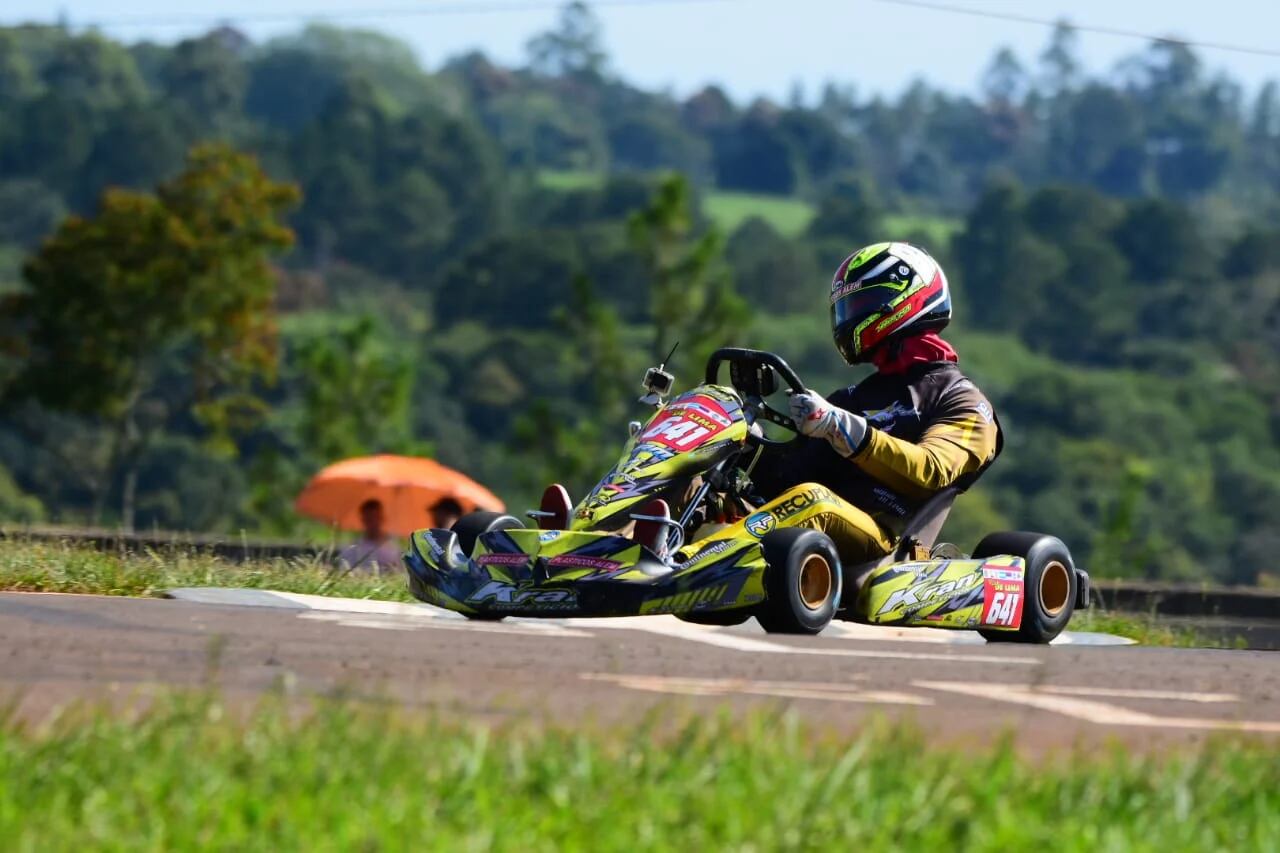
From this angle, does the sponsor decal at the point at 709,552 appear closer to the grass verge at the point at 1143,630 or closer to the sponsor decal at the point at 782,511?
the sponsor decal at the point at 782,511

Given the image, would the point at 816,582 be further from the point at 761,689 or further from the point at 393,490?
the point at 393,490

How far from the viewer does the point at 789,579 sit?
8039mm

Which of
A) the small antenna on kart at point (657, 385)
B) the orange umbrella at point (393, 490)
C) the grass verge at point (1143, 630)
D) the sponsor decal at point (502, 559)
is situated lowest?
the orange umbrella at point (393, 490)

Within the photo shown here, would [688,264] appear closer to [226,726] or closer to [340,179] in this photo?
[226,726]

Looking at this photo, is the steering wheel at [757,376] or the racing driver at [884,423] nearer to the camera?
A: the racing driver at [884,423]

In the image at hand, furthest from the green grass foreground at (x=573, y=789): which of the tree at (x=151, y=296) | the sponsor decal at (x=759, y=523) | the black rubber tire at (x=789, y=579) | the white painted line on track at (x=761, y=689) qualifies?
the tree at (x=151, y=296)

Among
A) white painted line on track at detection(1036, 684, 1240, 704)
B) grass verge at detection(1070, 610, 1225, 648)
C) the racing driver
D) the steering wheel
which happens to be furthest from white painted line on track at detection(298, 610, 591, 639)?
grass verge at detection(1070, 610, 1225, 648)

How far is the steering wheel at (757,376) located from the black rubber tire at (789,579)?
777mm

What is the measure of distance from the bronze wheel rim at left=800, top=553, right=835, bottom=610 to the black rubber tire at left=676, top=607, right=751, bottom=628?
8.3 inches

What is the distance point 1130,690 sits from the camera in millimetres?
6324

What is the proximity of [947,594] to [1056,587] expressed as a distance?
0.66 m

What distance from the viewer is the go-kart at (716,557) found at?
8125 mm

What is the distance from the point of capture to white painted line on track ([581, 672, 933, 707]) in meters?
5.84

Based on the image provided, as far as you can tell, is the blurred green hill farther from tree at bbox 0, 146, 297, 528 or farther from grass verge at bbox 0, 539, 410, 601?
grass verge at bbox 0, 539, 410, 601
